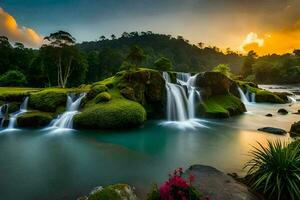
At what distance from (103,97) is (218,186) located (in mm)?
16793

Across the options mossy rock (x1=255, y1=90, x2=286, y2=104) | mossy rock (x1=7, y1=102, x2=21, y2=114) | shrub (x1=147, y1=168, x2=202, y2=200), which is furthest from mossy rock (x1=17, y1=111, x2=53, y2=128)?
mossy rock (x1=255, y1=90, x2=286, y2=104)

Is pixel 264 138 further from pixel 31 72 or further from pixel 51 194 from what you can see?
pixel 31 72

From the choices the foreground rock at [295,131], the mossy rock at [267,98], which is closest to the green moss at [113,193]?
the foreground rock at [295,131]

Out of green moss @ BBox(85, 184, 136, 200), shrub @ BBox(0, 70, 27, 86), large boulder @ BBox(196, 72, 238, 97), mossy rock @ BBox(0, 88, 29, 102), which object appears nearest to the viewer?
green moss @ BBox(85, 184, 136, 200)

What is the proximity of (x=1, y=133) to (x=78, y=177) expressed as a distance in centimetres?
1152

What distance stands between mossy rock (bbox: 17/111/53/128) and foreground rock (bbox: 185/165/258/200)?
51.8ft

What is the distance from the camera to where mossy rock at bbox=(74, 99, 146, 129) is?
19312 mm

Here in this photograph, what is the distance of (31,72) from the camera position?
54781mm

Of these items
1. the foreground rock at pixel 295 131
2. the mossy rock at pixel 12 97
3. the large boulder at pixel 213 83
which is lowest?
the foreground rock at pixel 295 131

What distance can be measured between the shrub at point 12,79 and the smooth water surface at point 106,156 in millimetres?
35213

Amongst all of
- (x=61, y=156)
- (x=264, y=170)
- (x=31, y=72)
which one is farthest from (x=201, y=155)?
(x=31, y=72)

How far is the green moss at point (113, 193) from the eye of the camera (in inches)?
250

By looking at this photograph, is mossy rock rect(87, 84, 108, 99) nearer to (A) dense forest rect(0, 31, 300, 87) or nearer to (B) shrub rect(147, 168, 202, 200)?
(A) dense forest rect(0, 31, 300, 87)

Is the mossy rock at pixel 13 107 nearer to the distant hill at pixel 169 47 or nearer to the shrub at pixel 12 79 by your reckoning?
the shrub at pixel 12 79
